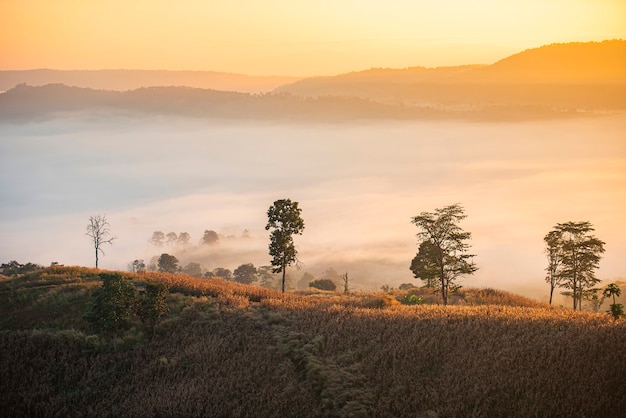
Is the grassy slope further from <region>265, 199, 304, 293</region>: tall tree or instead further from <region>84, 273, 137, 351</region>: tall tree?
<region>265, 199, 304, 293</region>: tall tree

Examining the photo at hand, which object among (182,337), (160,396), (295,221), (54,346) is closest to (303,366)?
(160,396)

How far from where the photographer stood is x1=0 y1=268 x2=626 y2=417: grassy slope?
2458 cm

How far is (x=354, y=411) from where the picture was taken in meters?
25.0

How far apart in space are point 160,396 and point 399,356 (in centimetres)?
1374

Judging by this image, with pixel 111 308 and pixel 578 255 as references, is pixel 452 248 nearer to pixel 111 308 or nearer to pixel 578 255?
pixel 578 255

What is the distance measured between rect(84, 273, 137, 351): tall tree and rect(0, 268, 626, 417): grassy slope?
1538 mm

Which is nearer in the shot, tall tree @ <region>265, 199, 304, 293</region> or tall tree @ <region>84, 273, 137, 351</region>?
tall tree @ <region>84, 273, 137, 351</region>

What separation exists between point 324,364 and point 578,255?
40.8m

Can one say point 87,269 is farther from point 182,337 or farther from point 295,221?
point 182,337

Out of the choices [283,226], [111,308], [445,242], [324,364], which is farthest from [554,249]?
[111,308]

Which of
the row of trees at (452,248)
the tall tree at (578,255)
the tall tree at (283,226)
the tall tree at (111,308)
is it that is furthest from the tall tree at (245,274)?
the tall tree at (111,308)

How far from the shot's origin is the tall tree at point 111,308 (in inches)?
1374

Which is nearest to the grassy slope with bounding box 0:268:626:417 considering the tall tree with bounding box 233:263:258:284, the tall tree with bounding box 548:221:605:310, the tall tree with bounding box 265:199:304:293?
the tall tree with bounding box 265:199:304:293

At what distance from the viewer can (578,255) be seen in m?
57.6
